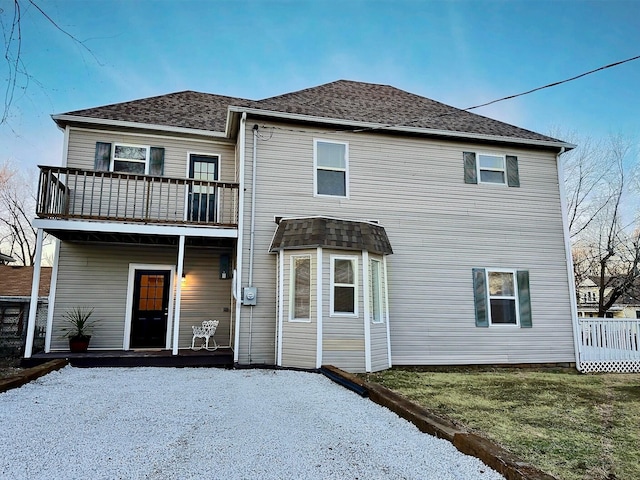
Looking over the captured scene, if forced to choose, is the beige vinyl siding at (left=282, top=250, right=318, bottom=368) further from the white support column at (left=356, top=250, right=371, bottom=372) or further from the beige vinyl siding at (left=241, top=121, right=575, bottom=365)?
the white support column at (left=356, top=250, right=371, bottom=372)

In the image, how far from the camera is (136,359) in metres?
8.07

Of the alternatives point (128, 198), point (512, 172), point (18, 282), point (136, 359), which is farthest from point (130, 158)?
point (512, 172)

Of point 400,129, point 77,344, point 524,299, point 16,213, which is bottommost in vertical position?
point 77,344

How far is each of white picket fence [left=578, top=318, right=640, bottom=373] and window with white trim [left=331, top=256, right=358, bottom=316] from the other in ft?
20.8

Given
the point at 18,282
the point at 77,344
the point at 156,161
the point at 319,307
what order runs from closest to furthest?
1. the point at 319,307
2. the point at 77,344
3. the point at 156,161
4. the point at 18,282

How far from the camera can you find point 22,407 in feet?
15.9

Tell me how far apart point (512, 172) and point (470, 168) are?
121cm

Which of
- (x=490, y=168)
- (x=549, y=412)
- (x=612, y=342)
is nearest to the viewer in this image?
(x=549, y=412)

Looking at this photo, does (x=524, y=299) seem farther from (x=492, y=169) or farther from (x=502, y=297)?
(x=492, y=169)

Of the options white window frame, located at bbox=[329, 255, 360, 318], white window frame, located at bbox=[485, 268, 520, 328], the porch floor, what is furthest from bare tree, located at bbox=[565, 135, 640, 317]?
the porch floor

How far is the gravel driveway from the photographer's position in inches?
125

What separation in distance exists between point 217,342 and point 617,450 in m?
8.16

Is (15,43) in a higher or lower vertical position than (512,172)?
lower

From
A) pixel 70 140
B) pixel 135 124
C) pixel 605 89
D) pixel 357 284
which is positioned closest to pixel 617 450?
pixel 357 284
